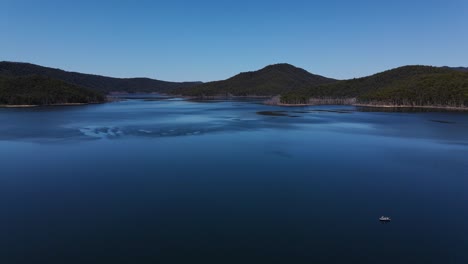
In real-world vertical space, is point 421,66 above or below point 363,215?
above

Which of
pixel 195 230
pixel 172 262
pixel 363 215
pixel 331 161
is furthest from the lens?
pixel 331 161

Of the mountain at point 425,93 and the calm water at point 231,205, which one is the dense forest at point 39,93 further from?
the calm water at point 231,205

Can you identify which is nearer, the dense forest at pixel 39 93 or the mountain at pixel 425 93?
the mountain at pixel 425 93

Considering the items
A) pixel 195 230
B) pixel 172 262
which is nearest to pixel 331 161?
pixel 195 230

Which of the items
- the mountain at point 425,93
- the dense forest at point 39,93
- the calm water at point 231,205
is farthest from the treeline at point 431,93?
the dense forest at point 39,93

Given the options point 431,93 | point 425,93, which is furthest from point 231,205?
point 425,93

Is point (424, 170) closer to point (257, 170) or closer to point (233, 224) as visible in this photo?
point (257, 170)

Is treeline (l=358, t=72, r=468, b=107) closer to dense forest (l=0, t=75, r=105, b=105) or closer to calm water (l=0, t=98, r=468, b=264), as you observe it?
calm water (l=0, t=98, r=468, b=264)
